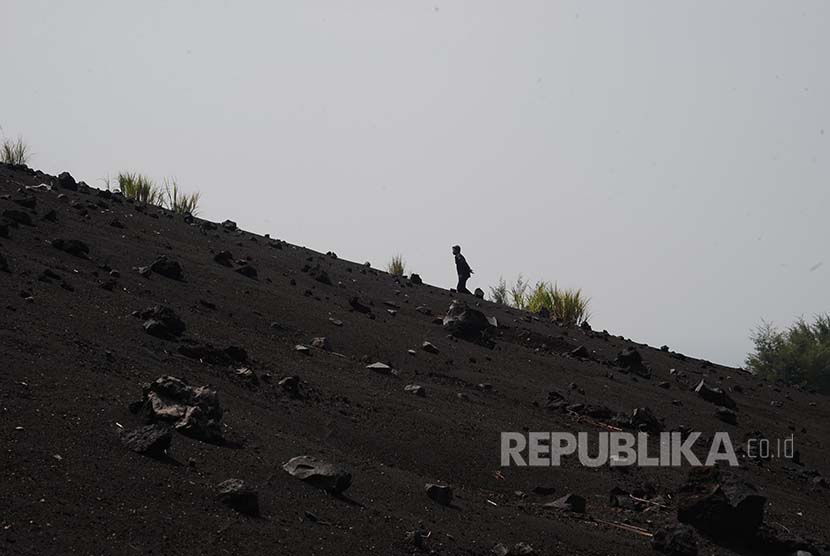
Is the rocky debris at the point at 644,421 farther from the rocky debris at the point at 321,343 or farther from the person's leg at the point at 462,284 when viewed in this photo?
the person's leg at the point at 462,284

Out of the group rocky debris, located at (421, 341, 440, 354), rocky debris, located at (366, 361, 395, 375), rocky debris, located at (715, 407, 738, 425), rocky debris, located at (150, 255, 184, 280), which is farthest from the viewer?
rocky debris, located at (715, 407, 738, 425)

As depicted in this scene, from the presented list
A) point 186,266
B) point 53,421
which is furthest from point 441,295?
point 53,421

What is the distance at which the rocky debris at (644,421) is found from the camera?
1091 cm

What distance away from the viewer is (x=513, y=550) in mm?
6387

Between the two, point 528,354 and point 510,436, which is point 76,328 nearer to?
point 510,436

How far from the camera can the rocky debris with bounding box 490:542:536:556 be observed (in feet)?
20.7

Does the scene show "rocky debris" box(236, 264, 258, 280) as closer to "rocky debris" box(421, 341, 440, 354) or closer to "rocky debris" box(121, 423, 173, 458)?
"rocky debris" box(421, 341, 440, 354)

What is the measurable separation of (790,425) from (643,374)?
6.80ft

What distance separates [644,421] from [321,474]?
17.7 ft

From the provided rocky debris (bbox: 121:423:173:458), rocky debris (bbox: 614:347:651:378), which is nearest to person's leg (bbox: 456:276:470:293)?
rocky debris (bbox: 614:347:651:378)

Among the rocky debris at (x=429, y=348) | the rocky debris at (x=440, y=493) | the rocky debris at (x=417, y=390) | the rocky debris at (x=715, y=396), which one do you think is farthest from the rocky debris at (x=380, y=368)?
the rocky debris at (x=715, y=396)

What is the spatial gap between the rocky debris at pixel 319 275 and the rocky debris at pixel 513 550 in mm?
8818

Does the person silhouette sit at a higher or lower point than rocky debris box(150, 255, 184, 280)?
higher

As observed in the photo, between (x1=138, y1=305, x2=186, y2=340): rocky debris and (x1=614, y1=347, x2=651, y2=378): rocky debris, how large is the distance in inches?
285
